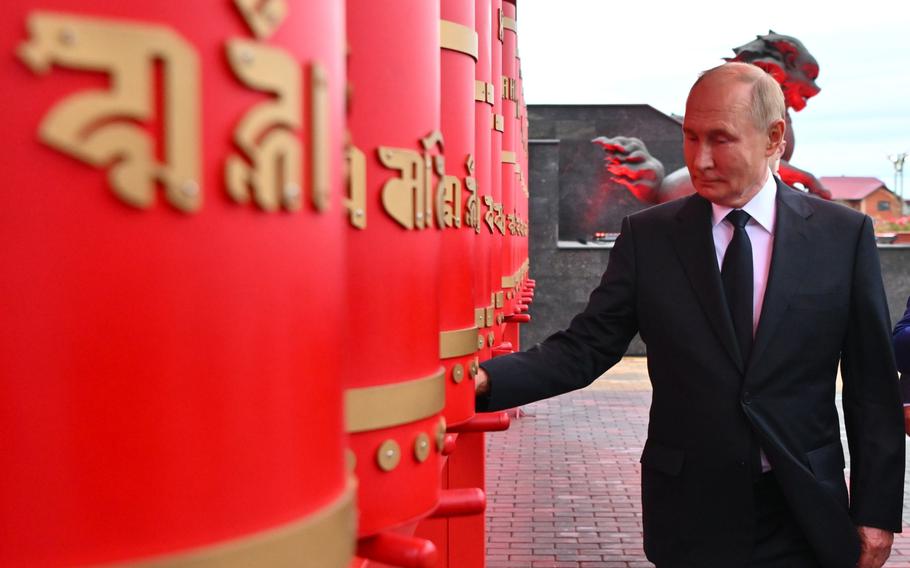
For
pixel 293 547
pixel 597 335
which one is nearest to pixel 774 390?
pixel 597 335

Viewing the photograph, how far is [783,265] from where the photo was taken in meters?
2.60

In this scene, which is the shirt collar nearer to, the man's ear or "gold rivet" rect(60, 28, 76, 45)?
the man's ear

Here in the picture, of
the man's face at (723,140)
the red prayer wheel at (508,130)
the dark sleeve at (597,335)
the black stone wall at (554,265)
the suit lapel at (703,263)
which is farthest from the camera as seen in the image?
the black stone wall at (554,265)

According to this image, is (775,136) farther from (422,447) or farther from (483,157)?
(422,447)

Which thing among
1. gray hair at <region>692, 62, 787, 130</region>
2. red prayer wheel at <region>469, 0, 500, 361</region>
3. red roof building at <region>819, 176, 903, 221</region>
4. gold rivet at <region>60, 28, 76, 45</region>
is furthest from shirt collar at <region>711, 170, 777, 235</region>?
red roof building at <region>819, 176, 903, 221</region>

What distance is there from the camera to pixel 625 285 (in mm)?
2861

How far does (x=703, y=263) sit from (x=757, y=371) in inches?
11.6

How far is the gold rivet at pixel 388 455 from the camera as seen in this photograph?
134cm

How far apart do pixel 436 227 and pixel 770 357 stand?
1.33 meters

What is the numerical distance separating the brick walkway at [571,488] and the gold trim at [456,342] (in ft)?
15.0

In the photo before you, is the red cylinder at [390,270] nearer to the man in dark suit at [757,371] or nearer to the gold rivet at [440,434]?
the gold rivet at [440,434]

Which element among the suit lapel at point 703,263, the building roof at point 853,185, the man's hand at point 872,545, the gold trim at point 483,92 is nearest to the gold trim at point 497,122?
the gold trim at point 483,92

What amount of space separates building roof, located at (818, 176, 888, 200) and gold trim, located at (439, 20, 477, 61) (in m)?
55.2

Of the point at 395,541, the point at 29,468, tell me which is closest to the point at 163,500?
the point at 29,468
